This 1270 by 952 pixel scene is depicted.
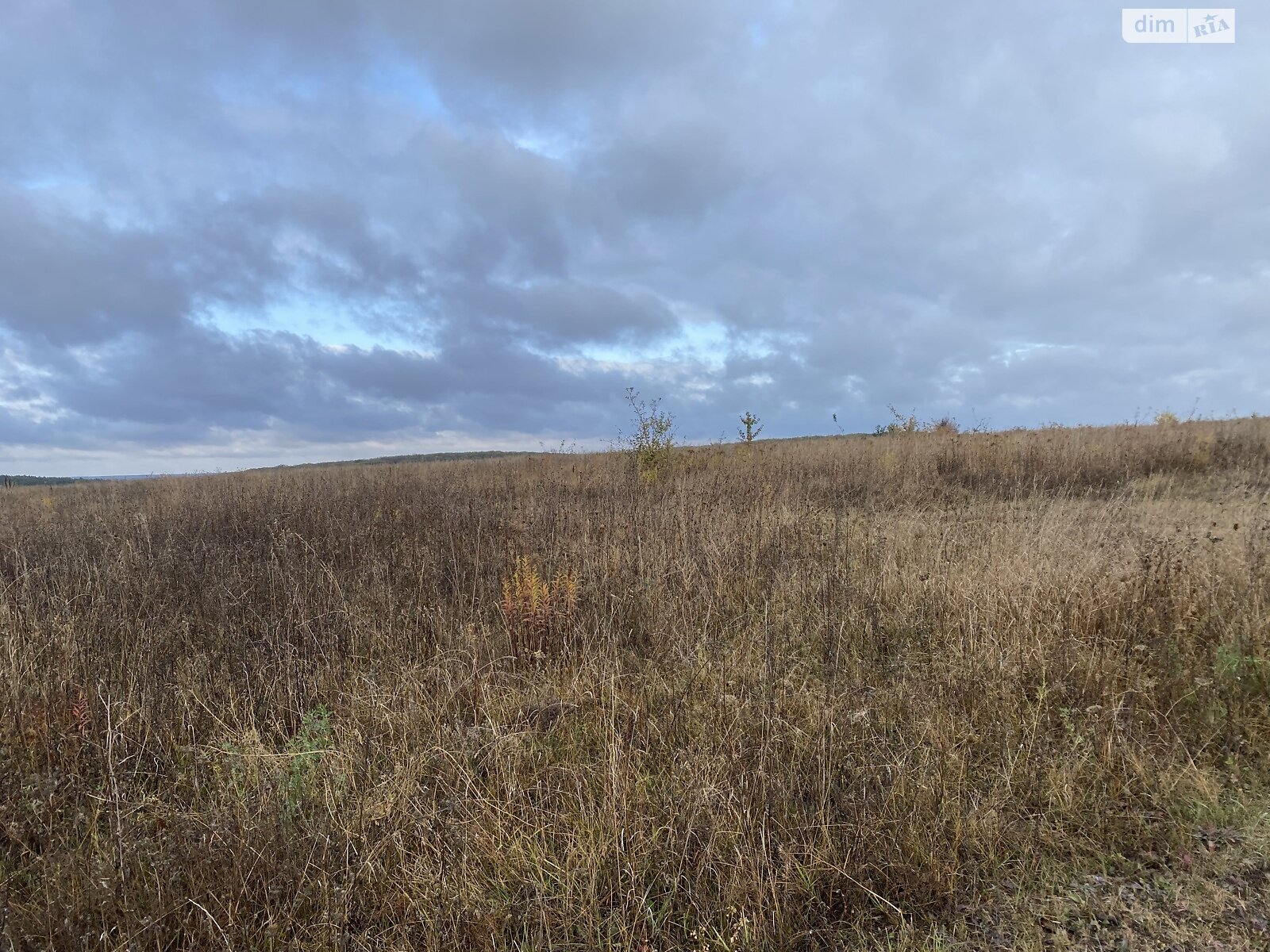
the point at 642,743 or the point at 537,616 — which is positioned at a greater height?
the point at 537,616

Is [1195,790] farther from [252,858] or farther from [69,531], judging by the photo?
[69,531]

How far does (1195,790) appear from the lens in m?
2.53

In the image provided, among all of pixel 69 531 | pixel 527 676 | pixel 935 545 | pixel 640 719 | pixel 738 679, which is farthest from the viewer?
pixel 69 531

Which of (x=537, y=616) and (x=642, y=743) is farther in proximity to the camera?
(x=537, y=616)

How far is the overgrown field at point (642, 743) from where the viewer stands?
1.95m

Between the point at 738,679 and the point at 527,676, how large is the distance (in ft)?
4.25

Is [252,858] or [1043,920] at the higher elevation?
[252,858]

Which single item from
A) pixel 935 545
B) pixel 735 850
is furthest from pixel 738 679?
pixel 935 545

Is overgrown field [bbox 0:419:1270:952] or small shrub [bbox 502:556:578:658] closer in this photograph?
overgrown field [bbox 0:419:1270:952]

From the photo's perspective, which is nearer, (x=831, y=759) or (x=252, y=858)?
(x=252, y=858)

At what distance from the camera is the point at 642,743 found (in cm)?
278

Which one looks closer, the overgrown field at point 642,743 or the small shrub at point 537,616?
the overgrown field at point 642,743

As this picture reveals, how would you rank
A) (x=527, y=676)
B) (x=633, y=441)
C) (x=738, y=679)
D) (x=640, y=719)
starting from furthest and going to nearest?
(x=633, y=441), (x=527, y=676), (x=738, y=679), (x=640, y=719)

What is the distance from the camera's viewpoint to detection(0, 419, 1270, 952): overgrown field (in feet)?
6.39
